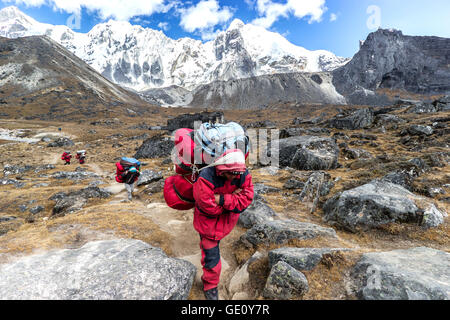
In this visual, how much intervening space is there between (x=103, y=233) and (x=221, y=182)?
3619 mm

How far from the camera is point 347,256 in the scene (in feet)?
12.0

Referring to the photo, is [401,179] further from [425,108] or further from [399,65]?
[399,65]

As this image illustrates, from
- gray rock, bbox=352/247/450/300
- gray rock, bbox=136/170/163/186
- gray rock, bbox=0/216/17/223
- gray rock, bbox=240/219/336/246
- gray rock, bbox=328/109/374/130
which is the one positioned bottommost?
gray rock, bbox=0/216/17/223

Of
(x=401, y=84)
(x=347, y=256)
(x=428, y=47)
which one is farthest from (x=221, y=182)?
(x=428, y=47)

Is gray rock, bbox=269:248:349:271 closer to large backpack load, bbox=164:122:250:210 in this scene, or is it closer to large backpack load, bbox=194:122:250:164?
large backpack load, bbox=164:122:250:210

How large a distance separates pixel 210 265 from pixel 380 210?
512 centimetres

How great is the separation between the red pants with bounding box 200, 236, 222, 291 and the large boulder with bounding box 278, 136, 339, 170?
12329 millimetres

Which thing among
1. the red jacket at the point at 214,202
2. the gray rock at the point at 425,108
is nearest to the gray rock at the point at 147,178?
the red jacket at the point at 214,202

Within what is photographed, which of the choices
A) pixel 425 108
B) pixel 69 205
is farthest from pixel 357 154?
pixel 425 108

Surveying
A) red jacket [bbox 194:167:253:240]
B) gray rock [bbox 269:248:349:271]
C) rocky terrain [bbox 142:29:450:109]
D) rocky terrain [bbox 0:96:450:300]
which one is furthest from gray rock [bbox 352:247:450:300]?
rocky terrain [bbox 142:29:450:109]

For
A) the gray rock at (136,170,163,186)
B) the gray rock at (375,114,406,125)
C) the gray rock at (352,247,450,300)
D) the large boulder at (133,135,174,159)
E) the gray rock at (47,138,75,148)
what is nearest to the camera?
the gray rock at (352,247,450,300)

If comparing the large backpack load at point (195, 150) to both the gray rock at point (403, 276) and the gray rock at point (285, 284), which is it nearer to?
the gray rock at point (285, 284)

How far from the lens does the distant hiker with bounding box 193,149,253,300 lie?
3.46 meters

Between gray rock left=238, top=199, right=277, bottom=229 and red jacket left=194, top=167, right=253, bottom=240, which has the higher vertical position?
red jacket left=194, top=167, right=253, bottom=240
